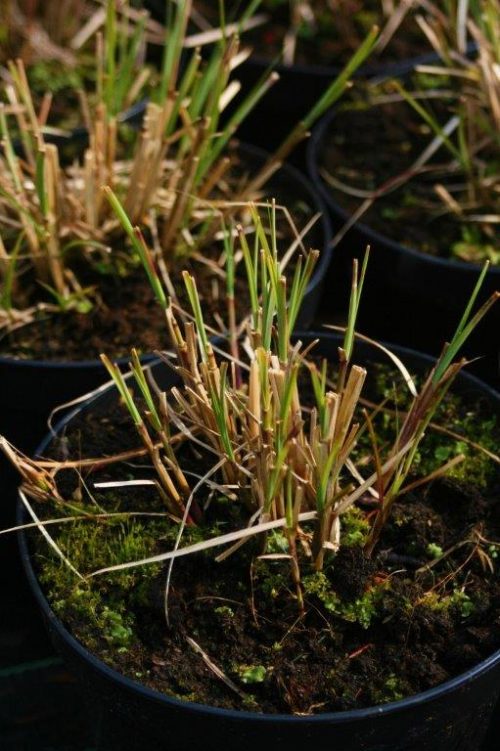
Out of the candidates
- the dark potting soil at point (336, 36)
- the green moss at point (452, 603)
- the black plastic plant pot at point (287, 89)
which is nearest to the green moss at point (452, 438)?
the green moss at point (452, 603)

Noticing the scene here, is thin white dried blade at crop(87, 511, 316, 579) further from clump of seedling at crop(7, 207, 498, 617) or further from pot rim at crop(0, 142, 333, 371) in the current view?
pot rim at crop(0, 142, 333, 371)

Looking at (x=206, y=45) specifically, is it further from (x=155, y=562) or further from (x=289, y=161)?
(x=155, y=562)

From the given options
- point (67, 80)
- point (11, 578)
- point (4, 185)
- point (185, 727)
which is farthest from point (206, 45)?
point (185, 727)

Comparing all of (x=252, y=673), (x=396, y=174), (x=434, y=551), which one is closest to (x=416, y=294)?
(x=396, y=174)

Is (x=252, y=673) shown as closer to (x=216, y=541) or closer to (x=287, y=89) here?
(x=216, y=541)

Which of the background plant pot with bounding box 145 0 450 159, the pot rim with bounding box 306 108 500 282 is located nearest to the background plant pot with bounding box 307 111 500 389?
the pot rim with bounding box 306 108 500 282
